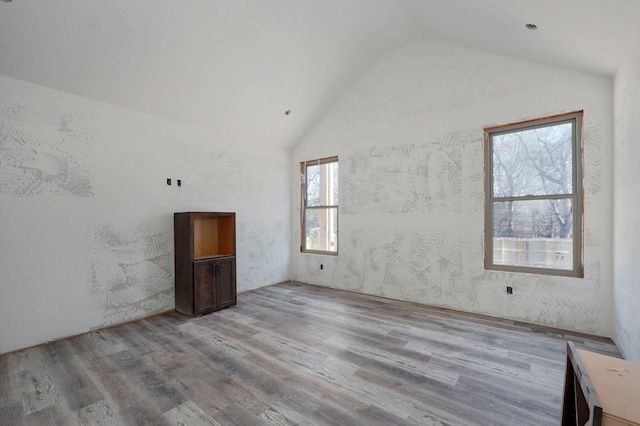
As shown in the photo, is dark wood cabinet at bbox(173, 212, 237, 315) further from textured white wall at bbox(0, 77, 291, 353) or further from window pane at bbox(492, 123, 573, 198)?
window pane at bbox(492, 123, 573, 198)

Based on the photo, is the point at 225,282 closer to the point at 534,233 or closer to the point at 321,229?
the point at 321,229

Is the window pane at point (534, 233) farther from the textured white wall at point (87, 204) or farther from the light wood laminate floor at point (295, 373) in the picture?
the textured white wall at point (87, 204)

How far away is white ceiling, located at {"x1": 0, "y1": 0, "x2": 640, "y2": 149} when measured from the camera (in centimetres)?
253

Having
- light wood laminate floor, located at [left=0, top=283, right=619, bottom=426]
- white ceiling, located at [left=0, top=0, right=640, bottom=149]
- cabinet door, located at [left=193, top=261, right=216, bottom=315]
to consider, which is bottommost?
light wood laminate floor, located at [left=0, top=283, right=619, bottom=426]

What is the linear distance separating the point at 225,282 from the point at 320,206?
2303 millimetres

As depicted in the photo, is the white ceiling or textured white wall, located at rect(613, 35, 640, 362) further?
the white ceiling

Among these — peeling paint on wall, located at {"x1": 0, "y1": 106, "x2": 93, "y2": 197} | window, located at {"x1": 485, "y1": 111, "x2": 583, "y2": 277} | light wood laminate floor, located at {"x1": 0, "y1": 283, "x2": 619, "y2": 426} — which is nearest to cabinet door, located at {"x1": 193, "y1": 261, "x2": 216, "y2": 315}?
light wood laminate floor, located at {"x1": 0, "y1": 283, "x2": 619, "y2": 426}

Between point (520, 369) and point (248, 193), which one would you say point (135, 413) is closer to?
point (520, 369)

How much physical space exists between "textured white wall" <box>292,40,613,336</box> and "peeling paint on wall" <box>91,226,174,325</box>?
8.54 ft

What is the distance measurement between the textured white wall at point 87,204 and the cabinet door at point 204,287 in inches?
20.1

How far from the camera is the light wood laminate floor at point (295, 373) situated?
191 cm

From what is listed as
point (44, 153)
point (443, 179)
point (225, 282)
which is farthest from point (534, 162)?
point (44, 153)

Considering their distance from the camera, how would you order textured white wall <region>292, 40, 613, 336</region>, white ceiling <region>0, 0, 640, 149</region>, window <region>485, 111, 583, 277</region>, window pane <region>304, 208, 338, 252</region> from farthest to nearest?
window pane <region>304, 208, 338, 252</region> < window <region>485, 111, 583, 277</region> < textured white wall <region>292, 40, 613, 336</region> < white ceiling <region>0, 0, 640, 149</region>

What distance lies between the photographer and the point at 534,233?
11.5 ft
